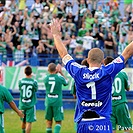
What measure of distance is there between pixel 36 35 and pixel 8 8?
2261 millimetres

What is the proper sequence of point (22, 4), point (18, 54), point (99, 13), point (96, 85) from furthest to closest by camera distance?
point (22, 4) → point (99, 13) → point (18, 54) → point (96, 85)

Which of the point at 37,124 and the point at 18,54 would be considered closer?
the point at 37,124

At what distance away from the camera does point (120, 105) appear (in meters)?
14.5

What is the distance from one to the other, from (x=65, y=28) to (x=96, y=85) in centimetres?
1808

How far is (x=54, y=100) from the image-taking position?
651 inches

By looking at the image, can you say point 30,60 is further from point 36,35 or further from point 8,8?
point 8,8

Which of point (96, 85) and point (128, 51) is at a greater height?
point (128, 51)

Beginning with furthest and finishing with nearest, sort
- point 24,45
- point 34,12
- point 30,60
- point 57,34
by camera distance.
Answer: point 34,12 < point 24,45 < point 30,60 < point 57,34

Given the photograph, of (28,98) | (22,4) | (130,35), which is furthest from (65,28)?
(28,98)

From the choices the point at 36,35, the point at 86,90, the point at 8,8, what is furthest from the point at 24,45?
the point at 86,90

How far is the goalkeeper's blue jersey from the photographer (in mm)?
8820

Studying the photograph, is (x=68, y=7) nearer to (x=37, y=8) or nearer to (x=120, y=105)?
(x=37, y=8)

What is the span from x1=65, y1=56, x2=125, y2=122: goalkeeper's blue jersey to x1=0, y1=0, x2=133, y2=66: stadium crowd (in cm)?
1503

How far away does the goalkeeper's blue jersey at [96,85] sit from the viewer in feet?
28.9
